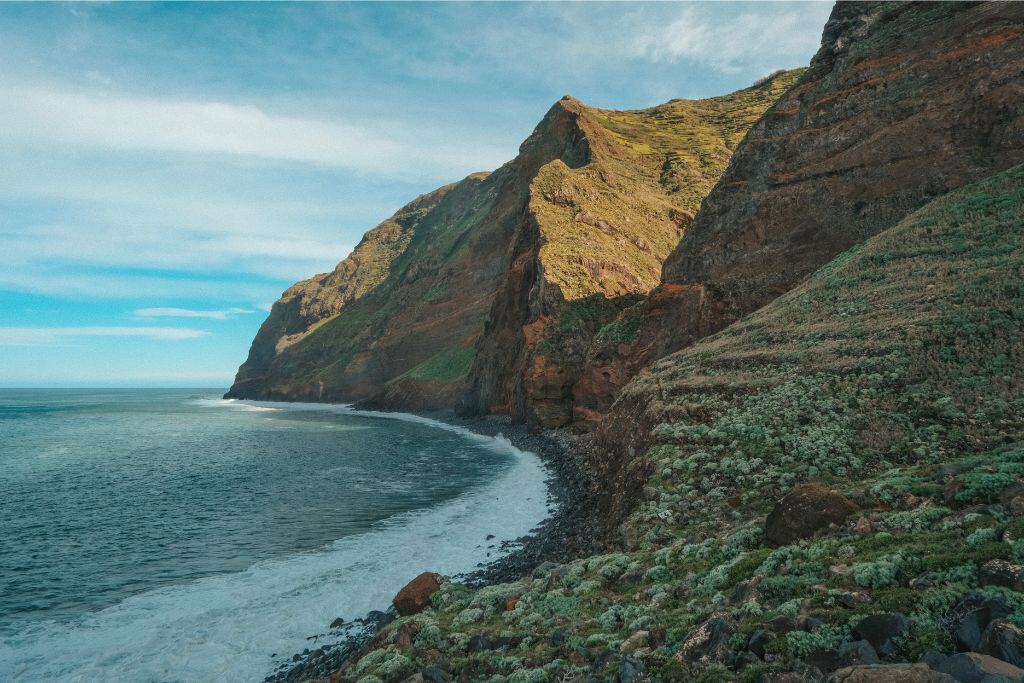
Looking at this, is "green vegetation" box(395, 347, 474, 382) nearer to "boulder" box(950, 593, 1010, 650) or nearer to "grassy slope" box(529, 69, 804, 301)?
"grassy slope" box(529, 69, 804, 301)

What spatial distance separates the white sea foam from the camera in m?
15.0

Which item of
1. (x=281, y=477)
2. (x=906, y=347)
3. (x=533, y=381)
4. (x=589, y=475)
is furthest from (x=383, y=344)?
(x=906, y=347)

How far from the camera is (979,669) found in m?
4.95

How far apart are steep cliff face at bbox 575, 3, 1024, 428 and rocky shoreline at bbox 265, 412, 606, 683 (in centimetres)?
1336

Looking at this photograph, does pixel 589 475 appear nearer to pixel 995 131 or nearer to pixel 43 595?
pixel 43 595

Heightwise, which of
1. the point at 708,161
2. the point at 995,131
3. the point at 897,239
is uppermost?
the point at 708,161

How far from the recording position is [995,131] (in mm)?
31516

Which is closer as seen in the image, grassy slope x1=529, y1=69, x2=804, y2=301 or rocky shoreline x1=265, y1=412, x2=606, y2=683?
rocky shoreline x1=265, y1=412, x2=606, y2=683

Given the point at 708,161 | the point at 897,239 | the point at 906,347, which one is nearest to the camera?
the point at 906,347

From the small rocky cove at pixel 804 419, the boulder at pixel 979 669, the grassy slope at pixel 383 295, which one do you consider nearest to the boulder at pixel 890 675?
the small rocky cove at pixel 804 419

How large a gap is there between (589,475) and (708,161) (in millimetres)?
85096

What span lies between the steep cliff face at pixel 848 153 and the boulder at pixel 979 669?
3430 centimetres

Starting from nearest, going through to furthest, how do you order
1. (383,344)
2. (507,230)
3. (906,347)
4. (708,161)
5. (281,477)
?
(906,347) < (281,477) < (708,161) < (507,230) < (383,344)

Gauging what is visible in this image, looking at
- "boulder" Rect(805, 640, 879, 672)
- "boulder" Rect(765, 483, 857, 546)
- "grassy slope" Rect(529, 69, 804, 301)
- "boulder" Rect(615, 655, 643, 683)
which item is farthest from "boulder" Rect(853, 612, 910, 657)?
"grassy slope" Rect(529, 69, 804, 301)
